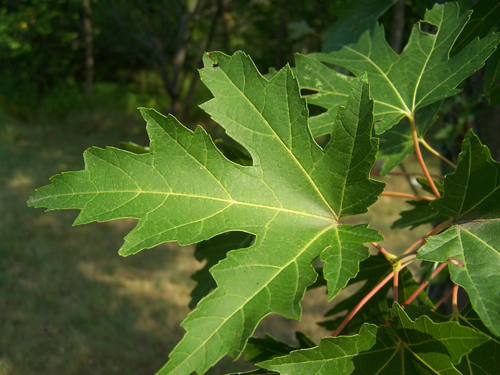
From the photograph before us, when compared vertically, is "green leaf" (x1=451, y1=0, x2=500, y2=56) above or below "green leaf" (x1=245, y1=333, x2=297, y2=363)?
above

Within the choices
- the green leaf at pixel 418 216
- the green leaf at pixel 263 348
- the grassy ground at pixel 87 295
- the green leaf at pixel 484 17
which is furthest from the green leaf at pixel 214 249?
the grassy ground at pixel 87 295

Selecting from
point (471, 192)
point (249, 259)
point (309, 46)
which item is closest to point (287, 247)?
point (249, 259)

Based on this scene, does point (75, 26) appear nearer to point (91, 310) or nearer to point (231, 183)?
point (91, 310)

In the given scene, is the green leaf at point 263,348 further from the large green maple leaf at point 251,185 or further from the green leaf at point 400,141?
the green leaf at point 400,141

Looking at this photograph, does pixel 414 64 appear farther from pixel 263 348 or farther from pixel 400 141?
pixel 263 348

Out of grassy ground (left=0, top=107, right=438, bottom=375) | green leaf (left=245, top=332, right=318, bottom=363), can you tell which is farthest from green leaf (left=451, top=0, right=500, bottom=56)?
grassy ground (left=0, top=107, right=438, bottom=375)

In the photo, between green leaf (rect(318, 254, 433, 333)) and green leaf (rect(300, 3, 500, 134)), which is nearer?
green leaf (rect(300, 3, 500, 134))

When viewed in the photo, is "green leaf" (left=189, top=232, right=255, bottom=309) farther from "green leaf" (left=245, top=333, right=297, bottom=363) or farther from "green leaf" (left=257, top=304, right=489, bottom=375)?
"green leaf" (left=257, top=304, right=489, bottom=375)
